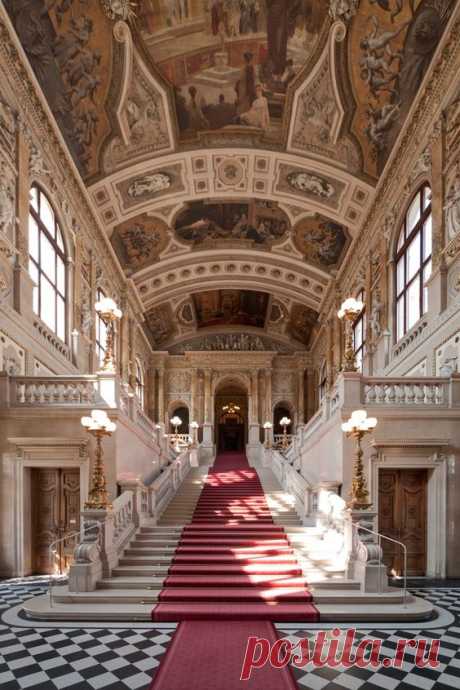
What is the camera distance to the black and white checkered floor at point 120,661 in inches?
223

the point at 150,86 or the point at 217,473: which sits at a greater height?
the point at 150,86

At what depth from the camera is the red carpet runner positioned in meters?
5.82

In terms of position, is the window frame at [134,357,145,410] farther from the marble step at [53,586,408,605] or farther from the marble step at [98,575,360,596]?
the marble step at [53,586,408,605]

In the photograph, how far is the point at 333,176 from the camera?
1827cm

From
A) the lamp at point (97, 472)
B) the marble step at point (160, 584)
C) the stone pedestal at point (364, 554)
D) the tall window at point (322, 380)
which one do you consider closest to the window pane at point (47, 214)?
the lamp at point (97, 472)

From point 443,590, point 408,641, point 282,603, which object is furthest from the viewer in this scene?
point 443,590

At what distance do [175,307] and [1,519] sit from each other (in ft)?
72.6

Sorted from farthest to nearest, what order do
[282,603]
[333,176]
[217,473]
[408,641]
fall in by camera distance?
1. [217,473]
2. [333,176]
3. [282,603]
4. [408,641]

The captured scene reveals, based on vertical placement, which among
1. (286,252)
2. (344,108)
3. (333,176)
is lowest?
(286,252)

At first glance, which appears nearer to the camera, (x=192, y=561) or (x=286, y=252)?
(x=192, y=561)

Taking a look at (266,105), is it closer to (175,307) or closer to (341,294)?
(341,294)

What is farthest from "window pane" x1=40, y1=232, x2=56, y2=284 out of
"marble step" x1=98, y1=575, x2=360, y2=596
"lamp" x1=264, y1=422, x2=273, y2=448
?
"lamp" x1=264, y1=422, x2=273, y2=448

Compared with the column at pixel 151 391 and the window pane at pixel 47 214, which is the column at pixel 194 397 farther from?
the window pane at pixel 47 214

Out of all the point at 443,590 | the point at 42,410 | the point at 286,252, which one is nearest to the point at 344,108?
the point at 286,252
